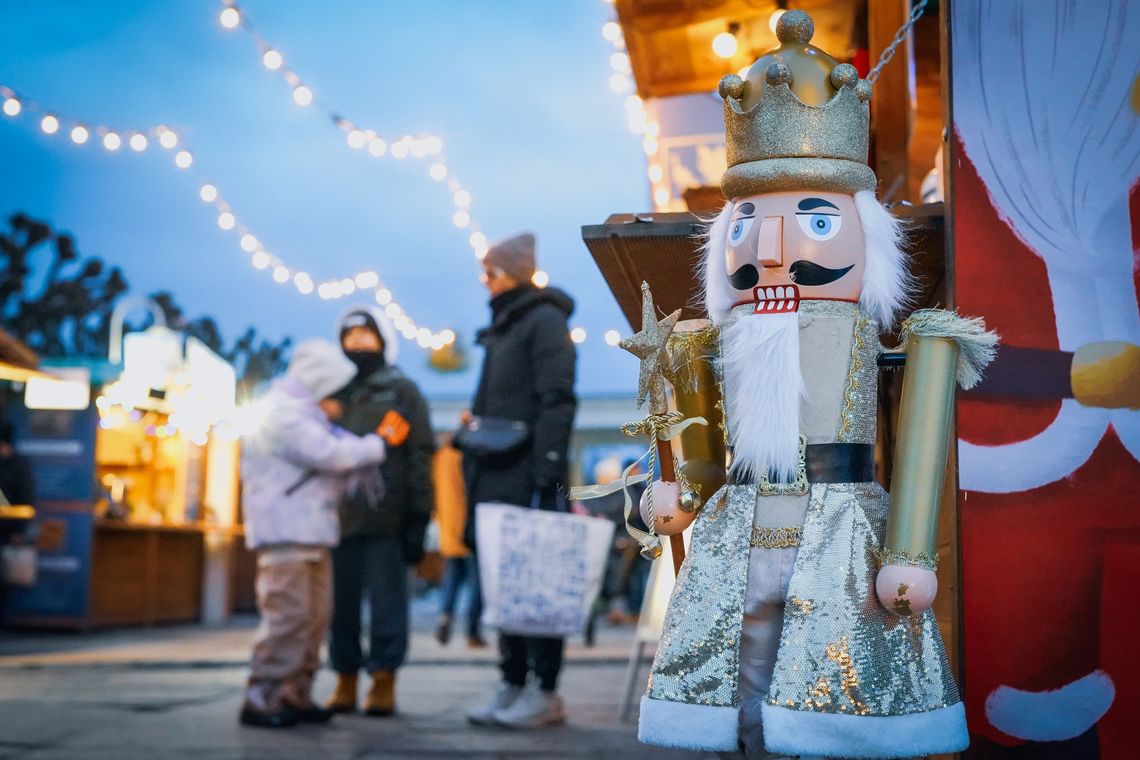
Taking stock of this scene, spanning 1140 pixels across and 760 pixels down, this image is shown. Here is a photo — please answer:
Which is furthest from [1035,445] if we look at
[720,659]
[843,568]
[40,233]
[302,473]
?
[40,233]

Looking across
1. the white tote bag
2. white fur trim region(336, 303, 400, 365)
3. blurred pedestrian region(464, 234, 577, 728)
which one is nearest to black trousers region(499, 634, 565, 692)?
blurred pedestrian region(464, 234, 577, 728)

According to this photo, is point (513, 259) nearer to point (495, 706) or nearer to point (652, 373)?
point (495, 706)

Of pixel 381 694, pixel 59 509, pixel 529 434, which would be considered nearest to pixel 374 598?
pixel 381 694

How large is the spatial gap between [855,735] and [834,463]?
51 cm

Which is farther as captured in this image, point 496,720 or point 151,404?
point 151,404

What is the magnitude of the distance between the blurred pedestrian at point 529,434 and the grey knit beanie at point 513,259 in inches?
4.2

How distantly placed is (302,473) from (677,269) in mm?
2288

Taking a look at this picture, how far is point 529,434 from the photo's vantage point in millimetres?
4492

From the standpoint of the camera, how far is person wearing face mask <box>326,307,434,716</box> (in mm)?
4809

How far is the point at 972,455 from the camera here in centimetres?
254

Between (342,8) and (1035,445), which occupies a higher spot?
(342,8)

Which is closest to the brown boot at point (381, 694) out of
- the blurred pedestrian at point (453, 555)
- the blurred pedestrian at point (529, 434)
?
the blurred pedestrian at point (529, 434)

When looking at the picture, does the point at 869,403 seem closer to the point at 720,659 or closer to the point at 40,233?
the point at 720,659

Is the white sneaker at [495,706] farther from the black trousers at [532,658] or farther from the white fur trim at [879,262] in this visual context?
the white fur trim at [879,262]
